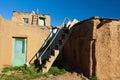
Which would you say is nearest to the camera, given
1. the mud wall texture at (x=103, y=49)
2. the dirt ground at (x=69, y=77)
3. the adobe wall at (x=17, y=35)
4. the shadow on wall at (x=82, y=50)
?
the mud wall texture at (x=103, y=49)

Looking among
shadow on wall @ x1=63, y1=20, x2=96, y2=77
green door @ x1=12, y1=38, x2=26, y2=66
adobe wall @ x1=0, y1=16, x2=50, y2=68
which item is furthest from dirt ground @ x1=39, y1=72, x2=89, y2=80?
adobe wall @ x1=0, y1=16, x2=50, y2=68

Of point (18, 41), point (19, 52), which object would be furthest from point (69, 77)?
point (18, 41)

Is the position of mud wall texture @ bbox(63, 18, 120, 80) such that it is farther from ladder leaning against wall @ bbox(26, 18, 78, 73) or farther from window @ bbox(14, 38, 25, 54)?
window @ bbox(14, 38, 25, 54)

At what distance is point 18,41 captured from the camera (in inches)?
516

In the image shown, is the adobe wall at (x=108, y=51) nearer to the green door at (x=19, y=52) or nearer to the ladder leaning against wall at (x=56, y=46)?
the ladder leaning against wall at (x=56, y=46)

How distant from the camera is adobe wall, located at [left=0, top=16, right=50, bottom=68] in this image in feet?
39.9

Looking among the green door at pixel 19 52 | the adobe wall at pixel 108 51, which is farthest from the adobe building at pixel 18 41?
the adobe wall at pixel 108 51

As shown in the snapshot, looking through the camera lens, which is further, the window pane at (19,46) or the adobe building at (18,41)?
the window pane at (19,46)

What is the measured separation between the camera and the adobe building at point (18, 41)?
1225 centimetres

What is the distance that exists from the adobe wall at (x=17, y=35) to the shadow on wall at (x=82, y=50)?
7.37ft

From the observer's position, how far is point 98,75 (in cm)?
988

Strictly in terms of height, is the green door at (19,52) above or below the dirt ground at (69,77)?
above

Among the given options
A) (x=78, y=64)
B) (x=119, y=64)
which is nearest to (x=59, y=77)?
(x=78, y=64)

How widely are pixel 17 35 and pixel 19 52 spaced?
3.72 ft
